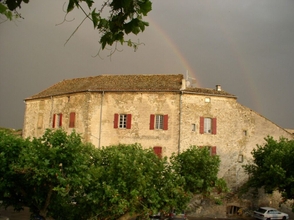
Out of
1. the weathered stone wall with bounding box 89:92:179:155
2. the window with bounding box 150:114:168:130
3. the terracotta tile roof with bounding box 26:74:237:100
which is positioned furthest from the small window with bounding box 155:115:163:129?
the terracotta tile roof with bounding box 26:74:237:100

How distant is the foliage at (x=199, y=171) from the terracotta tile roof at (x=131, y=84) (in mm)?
9058

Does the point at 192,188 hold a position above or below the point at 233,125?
below

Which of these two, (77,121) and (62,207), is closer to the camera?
(62,207)

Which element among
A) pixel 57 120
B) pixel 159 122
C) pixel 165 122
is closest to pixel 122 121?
pixel 159 122

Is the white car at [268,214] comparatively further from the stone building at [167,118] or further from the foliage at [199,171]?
the foliage at [199,171]

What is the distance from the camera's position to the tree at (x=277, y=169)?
22.7m

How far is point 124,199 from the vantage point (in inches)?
570

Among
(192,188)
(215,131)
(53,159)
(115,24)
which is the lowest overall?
(192,188)

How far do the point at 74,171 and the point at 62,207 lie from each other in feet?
10.6

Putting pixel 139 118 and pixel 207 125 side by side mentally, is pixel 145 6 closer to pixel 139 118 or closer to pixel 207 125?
pixel 139 118

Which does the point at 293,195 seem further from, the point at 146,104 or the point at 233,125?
the point at 146,104

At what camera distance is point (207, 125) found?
94.2ft

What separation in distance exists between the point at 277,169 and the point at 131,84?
14.0m

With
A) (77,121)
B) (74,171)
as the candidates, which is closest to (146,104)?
(77,121)
